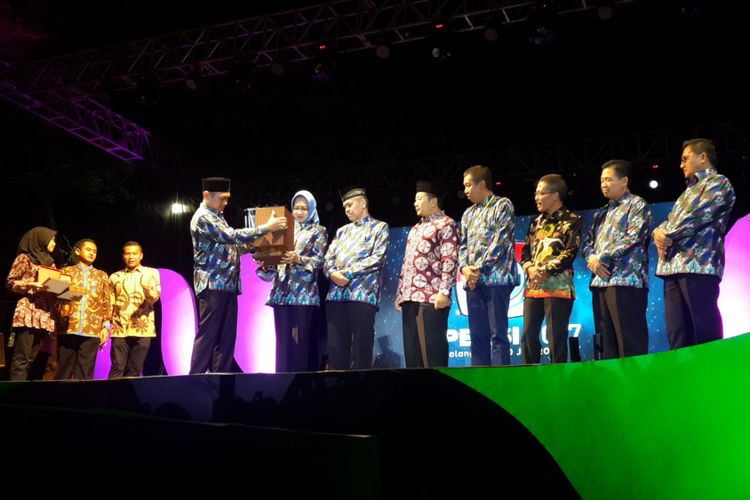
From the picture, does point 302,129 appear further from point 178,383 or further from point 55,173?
point 178,383

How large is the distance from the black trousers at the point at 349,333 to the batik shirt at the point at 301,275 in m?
0.21

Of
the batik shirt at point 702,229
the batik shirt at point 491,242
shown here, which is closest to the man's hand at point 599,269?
the batik shirt at point 702,229

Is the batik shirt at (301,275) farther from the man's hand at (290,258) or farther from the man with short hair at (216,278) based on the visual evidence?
the man with short hair at (216,278)

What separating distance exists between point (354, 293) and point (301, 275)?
485 mm

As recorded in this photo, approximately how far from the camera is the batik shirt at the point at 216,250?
5461 millimetres

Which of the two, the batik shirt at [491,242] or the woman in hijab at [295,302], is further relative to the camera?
the woman in hijab at [295,302]

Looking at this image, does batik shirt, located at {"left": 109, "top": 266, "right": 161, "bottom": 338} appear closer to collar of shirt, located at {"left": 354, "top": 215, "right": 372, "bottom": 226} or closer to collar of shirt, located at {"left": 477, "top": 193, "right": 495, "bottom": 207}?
collar of shirt, located at {"left": 354, "top": 215, "right": 372, "bottom": 226}

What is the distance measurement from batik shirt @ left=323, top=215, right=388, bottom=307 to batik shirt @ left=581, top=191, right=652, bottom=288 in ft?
5.73

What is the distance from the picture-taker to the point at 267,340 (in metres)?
9.45

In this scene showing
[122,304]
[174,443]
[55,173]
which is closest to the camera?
[174,443]

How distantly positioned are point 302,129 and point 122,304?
17.6 feet

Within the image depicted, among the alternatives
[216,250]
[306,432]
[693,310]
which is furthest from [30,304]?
[306,432]

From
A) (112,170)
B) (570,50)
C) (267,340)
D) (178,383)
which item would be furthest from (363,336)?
(112,170)

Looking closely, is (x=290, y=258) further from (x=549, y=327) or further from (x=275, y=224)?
(x=549, y=327)
